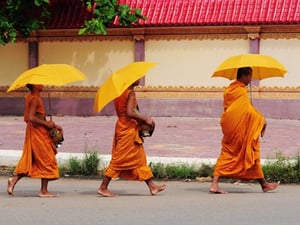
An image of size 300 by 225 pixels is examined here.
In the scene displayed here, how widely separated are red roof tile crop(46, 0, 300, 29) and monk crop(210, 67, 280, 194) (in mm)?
11373

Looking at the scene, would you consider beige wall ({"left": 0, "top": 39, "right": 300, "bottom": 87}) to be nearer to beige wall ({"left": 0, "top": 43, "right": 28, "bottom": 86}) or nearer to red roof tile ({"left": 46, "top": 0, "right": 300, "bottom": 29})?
beige wall ({"left": 0, "top": 43, "right": 28, "bottom": 86})

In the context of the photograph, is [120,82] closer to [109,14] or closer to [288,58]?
[109,14]

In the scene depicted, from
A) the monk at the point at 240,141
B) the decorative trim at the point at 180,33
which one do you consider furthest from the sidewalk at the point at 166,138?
the decorative trim at the point at 180,33

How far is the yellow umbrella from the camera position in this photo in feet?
31.2

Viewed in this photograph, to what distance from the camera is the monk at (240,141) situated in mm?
9938

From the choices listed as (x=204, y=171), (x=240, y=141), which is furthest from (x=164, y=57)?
(x=240, y=141)

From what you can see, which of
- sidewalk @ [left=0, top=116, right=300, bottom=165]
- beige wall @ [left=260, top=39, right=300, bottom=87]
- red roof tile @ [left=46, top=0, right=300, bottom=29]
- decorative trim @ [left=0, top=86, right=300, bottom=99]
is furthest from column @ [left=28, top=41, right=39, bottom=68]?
beige wall @ [left=260, top=39, right=300, bottom=87]

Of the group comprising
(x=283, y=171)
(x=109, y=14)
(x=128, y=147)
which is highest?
(x=109, y=14)

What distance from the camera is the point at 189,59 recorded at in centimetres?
2250

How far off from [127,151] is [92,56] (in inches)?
546

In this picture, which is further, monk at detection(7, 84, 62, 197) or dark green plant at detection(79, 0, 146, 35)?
dark green plant at detection(79, 0, 146, 35)

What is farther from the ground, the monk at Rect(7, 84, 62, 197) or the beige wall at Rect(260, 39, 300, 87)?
the beige wall at Rect(260, 39, 300, 87)

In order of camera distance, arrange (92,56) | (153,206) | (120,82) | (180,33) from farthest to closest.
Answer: (92,56), (180,33), (120,82), (153,206)

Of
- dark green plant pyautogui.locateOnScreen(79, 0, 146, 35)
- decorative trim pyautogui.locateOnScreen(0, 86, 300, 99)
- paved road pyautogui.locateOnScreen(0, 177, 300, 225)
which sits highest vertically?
dark green plant pyautogui.locateOnScreen(79, 0, 146, 35)
